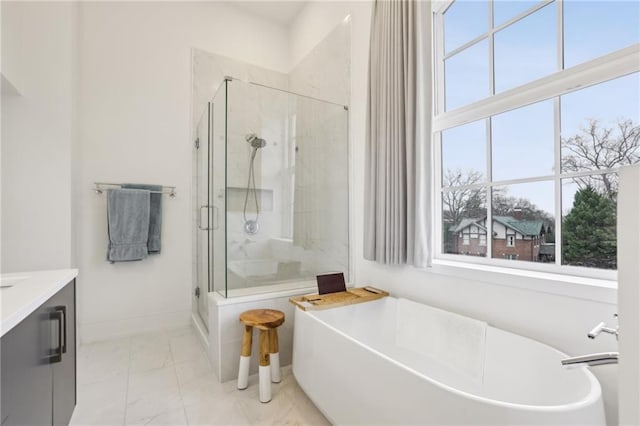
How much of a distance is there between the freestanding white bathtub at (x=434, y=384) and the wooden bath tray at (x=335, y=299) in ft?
0.14

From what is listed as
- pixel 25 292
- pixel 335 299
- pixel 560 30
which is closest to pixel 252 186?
pixel 335 299

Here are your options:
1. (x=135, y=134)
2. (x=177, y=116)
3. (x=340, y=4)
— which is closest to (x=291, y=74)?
(x=340, y=4)

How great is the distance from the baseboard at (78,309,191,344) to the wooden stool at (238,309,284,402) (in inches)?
53.5

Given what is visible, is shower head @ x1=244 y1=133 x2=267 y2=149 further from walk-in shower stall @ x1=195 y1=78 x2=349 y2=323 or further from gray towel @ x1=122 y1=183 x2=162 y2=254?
gray towel @ x1=122 y1=183 x2=162 y2=254

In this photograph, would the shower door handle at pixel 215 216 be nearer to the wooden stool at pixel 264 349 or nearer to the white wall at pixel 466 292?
the wooden stool at pixel 264 349

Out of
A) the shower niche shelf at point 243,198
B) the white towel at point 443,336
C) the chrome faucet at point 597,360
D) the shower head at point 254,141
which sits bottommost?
the white towel at point 443,336

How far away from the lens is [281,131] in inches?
96.4

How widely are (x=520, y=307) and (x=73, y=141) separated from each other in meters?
3.11

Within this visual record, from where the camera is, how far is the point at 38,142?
2.12 m

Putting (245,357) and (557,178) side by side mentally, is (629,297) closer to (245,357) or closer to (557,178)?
(557,178)

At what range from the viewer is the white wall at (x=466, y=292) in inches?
47.6

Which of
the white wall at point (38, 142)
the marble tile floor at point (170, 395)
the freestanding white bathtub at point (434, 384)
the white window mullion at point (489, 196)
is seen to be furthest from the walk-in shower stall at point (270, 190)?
the white window mullion at point (489, 196)

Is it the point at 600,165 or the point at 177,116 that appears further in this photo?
the point at 177,116

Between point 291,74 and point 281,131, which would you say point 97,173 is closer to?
point 281,131
